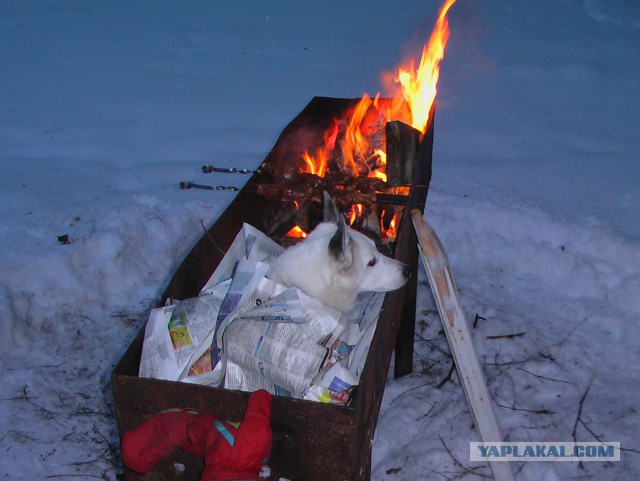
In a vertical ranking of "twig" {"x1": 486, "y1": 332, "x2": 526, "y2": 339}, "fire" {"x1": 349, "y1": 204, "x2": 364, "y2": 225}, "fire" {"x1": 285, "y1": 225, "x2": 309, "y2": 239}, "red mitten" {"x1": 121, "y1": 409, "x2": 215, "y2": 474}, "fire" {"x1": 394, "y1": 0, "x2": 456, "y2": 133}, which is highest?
"fire" {"x1": 394, "y1": 0, "x2": 456, "y2": 133}

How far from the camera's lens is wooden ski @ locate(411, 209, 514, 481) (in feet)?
9.48

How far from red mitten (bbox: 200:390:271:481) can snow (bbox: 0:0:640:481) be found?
177cm

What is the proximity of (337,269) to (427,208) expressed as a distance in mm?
3039

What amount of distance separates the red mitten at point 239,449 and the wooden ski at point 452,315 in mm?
1260

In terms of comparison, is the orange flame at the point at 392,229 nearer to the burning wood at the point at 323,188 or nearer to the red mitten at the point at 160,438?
the burning wood at the point at 323,188

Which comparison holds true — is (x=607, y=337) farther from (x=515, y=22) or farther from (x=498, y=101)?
(x=515, y=22)

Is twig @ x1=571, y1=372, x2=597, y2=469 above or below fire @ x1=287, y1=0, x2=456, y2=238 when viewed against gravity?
below

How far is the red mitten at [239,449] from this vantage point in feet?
6.30

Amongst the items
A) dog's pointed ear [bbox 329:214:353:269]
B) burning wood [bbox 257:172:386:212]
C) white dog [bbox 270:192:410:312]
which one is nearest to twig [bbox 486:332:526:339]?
burning wood [bbox 257:172:386:212]

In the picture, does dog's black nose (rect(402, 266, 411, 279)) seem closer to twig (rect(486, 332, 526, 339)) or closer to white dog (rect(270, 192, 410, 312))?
white dog (rect(270, 192, 410, 312))

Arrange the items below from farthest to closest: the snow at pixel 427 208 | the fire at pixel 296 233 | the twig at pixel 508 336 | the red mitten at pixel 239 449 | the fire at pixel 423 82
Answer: the twig at pixel 508 336
the fire at pixel 423 82
the fire at pixel 296 233
the snow at pixel 427 208
the red mitten at pixel 239 449

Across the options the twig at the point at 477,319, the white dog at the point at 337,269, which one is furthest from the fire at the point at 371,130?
the twig at the point at 477,319

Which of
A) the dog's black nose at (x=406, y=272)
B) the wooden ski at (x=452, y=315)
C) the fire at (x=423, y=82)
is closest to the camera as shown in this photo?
the wooden ski at (x=452, y=315)

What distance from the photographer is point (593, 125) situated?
7.93 m
